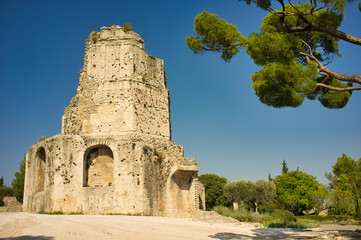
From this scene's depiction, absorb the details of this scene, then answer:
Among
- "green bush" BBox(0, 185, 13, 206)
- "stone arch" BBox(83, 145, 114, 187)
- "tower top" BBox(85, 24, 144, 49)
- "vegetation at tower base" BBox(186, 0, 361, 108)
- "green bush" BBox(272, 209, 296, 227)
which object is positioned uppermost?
"tower top" BBox(85, 24, 144, 49)

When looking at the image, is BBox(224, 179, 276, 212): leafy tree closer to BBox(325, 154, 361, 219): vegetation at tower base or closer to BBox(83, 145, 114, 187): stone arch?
BBox(325, 154, 361, 219): vegetation at tower base

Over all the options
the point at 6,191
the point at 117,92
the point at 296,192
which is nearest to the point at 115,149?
the point at 117,92

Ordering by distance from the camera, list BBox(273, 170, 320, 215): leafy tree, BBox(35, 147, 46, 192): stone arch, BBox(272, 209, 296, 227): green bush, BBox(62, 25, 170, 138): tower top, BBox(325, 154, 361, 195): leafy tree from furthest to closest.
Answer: BBox(325, 154, 361, 195): leafy tree → BBox(273, 170, 320, 215): leafy tree → BBox(35, 147, 46, 192): stone arch → BBox(62, 25, 170, 138): tower top → BBox(272, 209, 296, 227): green bush

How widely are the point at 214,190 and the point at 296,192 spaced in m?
12.6

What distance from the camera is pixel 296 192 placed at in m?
38.0

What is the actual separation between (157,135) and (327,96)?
13.4 m

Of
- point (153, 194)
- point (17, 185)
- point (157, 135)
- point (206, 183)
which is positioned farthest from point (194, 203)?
point (206, 183)

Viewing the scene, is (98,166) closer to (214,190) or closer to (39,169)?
(39,169)

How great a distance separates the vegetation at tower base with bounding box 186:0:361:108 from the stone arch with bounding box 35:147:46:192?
50.1 feet

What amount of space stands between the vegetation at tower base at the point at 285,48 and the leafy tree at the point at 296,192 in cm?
2791

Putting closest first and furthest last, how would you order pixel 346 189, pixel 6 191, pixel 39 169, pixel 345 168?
pixel 39 169, pixel 346 189, pixel 6 191, pixel 345 168

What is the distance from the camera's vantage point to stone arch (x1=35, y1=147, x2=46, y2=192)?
22.3 meters

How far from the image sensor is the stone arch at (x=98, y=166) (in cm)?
2064

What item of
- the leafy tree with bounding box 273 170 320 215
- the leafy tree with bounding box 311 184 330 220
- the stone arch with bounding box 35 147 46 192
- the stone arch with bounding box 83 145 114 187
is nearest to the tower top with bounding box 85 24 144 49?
the stone arch with bounding box 83 145 114 187
